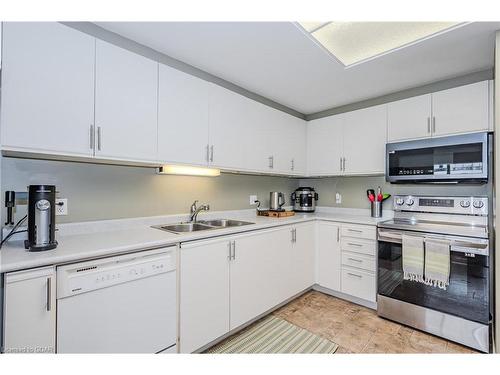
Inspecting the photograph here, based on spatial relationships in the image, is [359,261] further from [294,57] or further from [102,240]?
[102,240]

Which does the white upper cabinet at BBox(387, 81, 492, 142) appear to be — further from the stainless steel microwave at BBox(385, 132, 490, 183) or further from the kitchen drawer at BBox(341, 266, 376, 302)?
the kitchen drawer at BBox(341, 266, 376, 302)

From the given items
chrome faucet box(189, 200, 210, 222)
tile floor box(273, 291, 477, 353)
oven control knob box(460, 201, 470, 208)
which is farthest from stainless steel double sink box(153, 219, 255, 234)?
oven control knob box(460, 201, 470, 208)

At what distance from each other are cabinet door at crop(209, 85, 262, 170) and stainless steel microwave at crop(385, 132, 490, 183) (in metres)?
1.40

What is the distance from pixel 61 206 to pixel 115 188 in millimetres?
351

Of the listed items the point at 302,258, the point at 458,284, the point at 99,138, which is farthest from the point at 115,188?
the point at 458,284

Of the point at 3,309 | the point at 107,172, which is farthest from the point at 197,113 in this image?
the point at 3,309

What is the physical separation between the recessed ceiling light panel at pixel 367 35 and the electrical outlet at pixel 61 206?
1.92 metres

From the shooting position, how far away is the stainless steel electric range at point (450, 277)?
1.77 metres

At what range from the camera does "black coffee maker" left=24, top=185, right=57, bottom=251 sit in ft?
3.99
